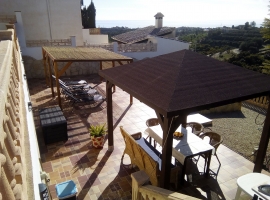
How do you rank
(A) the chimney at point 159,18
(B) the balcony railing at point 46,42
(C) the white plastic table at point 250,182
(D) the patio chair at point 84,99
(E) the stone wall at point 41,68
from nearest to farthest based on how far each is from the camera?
(C) the white plastic table at point 250,182, (D) the patio chair at point 84,99, (E) the stone wall at point 41,68, (B) the balcony railing at point 46,42, (A) the chimney at point 159,18

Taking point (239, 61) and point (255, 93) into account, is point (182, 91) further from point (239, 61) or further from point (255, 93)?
point (239, 61)

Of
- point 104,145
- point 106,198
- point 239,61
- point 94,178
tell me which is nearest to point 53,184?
point 94,178

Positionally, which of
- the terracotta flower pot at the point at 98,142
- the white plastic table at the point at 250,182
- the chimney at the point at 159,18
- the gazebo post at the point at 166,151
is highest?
the chimney at the point at 159,18

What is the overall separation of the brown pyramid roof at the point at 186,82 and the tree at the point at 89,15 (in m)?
28.7

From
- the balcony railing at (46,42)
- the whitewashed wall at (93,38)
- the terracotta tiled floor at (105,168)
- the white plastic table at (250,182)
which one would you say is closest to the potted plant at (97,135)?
the terracotta tiled floor at (105,168)

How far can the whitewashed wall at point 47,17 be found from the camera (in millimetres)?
18031

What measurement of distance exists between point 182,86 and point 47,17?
18804mm

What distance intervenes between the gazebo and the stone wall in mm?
10262

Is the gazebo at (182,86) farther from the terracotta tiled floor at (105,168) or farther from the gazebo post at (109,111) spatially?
the terracotta tiled floor at (105,168)

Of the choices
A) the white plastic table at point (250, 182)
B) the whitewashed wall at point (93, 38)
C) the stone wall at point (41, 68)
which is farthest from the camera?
the whitewashed wall at point (93, 38)

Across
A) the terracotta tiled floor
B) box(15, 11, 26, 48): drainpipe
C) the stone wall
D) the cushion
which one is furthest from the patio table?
box(15, 11, 26, 48): drainpipe

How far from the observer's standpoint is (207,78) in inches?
184

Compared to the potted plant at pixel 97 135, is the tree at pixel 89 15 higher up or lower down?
higher up

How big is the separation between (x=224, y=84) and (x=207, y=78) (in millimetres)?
369
